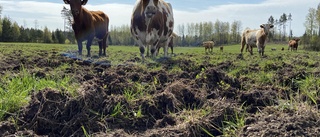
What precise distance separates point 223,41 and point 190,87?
9453 centimetres

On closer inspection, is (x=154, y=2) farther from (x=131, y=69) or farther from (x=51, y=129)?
(x=51, y=129)

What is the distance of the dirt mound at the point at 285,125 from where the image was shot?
2.17m

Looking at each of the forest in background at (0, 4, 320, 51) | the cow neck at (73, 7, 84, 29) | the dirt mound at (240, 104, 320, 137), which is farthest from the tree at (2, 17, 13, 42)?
the dirt mound at (240, 104, 320, 137)

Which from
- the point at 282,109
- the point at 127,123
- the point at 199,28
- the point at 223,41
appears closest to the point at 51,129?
the point at 127,123

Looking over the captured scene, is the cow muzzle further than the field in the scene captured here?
Yes

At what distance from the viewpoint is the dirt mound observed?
2168mm

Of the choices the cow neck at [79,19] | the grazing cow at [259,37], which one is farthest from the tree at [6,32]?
the cow neck at [79,19]

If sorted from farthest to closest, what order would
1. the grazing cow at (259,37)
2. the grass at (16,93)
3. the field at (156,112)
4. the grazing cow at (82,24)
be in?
the grazing cow at (259,37) → the grazing cow at (82,24) → the grass at (16,93) → the field at (156,112)

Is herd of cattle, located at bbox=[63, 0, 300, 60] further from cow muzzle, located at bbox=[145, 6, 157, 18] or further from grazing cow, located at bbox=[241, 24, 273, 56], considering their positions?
grazing cow, located at bbox=[241, 24, 273, 56]

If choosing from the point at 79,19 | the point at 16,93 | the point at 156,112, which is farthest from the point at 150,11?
the point at 156,112

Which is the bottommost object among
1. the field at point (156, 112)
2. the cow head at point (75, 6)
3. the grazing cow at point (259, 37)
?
the field at point (156, 112)

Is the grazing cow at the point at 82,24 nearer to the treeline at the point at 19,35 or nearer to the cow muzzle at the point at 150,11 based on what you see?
the cow muzzle at the point at 150,11

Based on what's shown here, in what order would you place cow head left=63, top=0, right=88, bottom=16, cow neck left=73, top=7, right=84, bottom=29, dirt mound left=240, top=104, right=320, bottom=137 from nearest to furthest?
dirt mound left=240, top=104, right=320, bottom=137
cow head left=63, top=0, right=88, bottom=16
cow neck left=73, top=7, right=84, bottom=29

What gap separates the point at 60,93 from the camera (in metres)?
3.18
